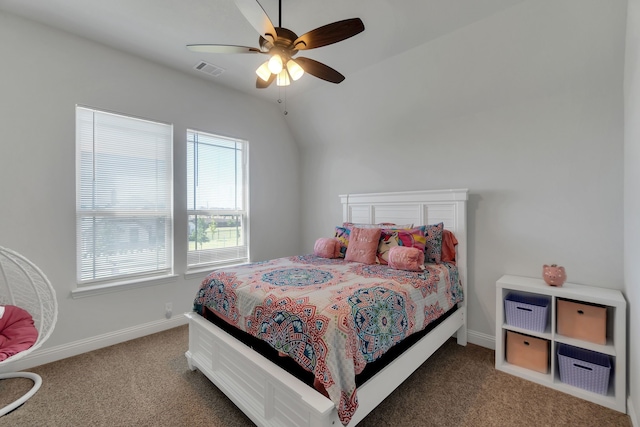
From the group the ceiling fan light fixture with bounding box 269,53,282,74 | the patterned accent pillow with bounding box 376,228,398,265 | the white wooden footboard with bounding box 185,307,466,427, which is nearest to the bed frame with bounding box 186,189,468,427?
the white wooden footboard with bounding box 185,307,466,427

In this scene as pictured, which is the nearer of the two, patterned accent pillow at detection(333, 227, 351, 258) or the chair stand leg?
the chair stand leg

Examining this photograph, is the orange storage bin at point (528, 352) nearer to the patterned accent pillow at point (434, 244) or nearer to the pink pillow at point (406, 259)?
the patterned accent pillow at point (434, 244)

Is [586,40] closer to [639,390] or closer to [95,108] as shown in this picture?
[639,390]

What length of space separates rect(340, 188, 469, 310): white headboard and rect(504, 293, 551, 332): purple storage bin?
0.46m

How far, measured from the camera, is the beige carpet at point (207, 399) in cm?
172

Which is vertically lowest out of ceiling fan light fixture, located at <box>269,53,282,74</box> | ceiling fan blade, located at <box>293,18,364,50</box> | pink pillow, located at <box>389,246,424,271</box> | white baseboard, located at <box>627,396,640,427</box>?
white baseboard, located at <box>627,396,640,427</box>

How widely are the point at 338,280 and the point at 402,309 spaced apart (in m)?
0.49

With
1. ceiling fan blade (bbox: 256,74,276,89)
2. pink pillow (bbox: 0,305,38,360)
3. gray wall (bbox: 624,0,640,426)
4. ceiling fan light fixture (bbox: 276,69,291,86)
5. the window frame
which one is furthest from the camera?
the window frame

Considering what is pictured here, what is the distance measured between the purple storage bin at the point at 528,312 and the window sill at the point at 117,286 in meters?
3.29

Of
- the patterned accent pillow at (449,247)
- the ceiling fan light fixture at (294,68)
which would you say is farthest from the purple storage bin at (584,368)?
the ceiling fan light fixture at (294,68)

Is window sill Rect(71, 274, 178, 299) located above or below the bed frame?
above

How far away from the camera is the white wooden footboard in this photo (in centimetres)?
135

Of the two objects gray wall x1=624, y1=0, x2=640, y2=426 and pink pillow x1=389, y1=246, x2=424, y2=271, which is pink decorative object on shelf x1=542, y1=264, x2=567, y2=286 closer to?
gray wall x1=624, y1=0, x2=640, y2=426

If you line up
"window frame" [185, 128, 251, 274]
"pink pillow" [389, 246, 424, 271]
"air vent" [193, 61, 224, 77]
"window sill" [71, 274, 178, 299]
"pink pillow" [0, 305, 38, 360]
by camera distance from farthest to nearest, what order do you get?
"window frame" [185, 128, 251, 274] → "air vent" [193, 61, 224, 77] → "window sill" [71, 274, 178, 299] → "pink pillow" [389, 246, 424, 271] → "pink pillow" [0, 305, 38, 360]
